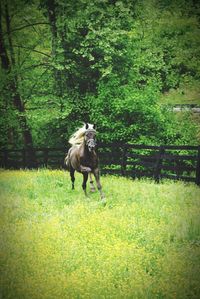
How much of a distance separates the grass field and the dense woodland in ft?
21.1

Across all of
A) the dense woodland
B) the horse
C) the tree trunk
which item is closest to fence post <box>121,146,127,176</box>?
the dense woodland

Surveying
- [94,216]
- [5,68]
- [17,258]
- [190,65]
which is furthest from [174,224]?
[5,68]

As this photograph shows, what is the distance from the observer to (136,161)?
1892 cm

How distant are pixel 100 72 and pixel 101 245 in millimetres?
13066

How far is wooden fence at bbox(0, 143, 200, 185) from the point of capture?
17.0 meters

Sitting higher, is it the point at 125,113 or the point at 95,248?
the point at 125,113

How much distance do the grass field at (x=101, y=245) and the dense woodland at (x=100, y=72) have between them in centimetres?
644

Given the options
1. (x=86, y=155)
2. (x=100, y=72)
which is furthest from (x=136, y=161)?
(x=86, y=155)

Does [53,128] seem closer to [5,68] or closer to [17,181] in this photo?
[5,68]

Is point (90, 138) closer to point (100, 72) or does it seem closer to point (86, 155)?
point (86, 155)

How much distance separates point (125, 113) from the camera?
1967 centimetres

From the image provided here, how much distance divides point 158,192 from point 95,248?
234 inches

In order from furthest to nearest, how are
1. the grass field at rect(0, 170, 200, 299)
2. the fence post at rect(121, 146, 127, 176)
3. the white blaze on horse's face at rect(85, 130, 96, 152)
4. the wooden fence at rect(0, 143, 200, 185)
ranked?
the fence post at rect(121, 146, 127, 176) → the wooden fence at rect(0, 143, 200, 185) → the white blaze on horse's face at rect(85, 130, 96, 152) → the grass field at rect(0, 170, 200, 299)

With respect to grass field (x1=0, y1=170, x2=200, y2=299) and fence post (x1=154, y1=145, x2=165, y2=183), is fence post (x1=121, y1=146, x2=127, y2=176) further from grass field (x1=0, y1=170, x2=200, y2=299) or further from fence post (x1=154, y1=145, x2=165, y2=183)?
grass field (x1=0, y1=170, x2=200, y2=299)
